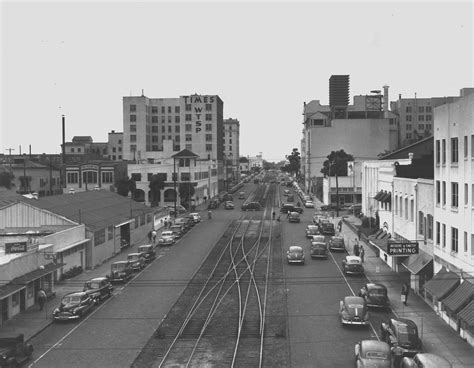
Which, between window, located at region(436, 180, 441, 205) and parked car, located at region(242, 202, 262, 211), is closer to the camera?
window, located at region(436, 180, 441, 205)

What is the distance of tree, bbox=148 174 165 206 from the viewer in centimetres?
10938

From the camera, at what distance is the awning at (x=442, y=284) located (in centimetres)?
3144

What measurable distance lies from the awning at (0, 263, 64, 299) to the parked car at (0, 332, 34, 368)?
6.02m

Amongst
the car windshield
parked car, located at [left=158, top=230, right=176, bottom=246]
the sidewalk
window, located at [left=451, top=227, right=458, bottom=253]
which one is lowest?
the sidewalk

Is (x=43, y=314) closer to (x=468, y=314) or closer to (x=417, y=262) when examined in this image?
(x=468, y=314)

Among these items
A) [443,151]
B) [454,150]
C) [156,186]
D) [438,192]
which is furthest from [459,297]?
Result: [156,186]

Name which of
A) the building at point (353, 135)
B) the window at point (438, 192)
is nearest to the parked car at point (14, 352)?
A: the window at point (438, 192)

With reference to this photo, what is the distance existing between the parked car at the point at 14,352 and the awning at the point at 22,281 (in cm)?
602

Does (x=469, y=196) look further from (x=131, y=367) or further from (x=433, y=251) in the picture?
(x=131, y=367)

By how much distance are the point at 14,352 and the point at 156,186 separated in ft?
273

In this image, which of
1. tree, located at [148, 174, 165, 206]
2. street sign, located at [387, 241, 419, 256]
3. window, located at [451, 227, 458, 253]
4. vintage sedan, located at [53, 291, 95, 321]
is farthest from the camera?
tree, located at [148, 174, 165, 206]

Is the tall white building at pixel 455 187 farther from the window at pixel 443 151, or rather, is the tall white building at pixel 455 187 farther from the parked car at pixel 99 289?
the parked car at pixel 99 289

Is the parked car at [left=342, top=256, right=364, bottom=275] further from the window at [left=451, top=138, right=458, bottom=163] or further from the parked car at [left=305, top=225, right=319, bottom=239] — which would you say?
the parked car at [left=305, top=225, right=319, bottom=239]

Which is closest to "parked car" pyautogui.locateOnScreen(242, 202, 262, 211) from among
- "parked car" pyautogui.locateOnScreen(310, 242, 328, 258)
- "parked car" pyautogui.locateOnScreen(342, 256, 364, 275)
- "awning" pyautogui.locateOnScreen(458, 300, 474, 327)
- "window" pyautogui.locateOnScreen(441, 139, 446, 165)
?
"parked car" pyautogui.locateOnScreen(310, 242, 328, 258)
